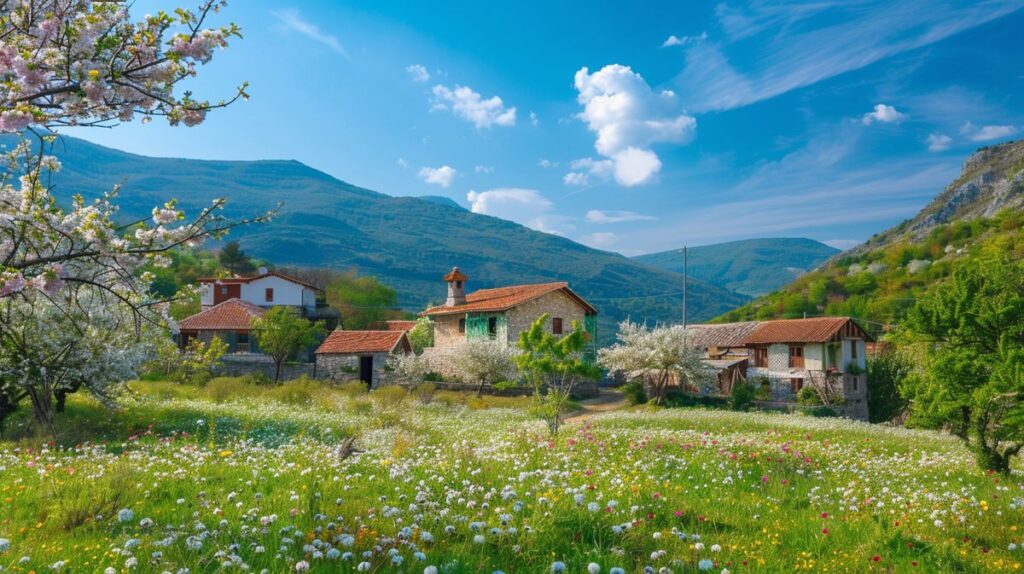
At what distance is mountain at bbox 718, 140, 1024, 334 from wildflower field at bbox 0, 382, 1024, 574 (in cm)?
5632

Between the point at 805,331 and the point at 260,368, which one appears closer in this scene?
the point at 805,331

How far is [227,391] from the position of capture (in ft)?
88.9

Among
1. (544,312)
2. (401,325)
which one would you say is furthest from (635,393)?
(401,325)

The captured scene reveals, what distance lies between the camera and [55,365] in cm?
1456

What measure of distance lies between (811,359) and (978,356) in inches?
1190

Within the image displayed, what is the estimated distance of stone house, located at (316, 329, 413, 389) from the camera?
3894 centimetres

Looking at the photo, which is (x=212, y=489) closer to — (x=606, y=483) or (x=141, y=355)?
(x=606, y=483)

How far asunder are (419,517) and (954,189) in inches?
5787

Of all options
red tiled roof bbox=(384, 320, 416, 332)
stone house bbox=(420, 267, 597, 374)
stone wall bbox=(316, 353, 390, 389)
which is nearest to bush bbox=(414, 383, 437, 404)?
stone house bbox=(420, 267, 597, 374)

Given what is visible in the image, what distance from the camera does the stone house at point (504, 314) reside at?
1585 inches

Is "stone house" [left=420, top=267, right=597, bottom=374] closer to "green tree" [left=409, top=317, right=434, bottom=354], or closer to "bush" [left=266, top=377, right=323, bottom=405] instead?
"green tree" [left=409, top=317, right=434, bottom=354]

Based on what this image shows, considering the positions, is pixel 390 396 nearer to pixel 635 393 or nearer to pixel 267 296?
pixel 635 393

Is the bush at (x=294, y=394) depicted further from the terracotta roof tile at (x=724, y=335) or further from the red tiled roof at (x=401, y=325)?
the red tiled roof at (x=401, y=325)

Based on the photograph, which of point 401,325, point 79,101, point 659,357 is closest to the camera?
point 79,101
